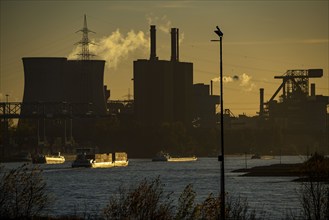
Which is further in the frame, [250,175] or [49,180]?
[250,175]

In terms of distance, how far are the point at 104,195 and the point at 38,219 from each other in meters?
46.6

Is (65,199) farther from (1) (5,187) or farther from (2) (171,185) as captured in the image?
(1) (5,187)

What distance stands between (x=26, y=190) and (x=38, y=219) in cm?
139

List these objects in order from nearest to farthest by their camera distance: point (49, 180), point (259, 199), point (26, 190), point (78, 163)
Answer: point (26, 190) < point (259, 199) < point (49, 180) < point (78, 163)

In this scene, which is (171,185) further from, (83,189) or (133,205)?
(133,205)

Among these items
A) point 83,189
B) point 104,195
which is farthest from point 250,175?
point 104,195

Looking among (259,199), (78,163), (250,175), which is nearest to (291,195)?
(259,199)

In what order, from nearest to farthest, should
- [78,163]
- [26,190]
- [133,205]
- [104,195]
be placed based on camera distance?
[133,205] → [26,190] → [104,195] → [78,163]

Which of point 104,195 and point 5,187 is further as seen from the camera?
point 104,195

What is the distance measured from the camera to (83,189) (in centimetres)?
10794

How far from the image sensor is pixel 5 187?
47531mm

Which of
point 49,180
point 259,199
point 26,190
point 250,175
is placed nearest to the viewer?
point 26,190

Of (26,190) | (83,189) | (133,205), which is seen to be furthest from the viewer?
(83,189)

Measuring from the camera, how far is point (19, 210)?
48.6 metres
